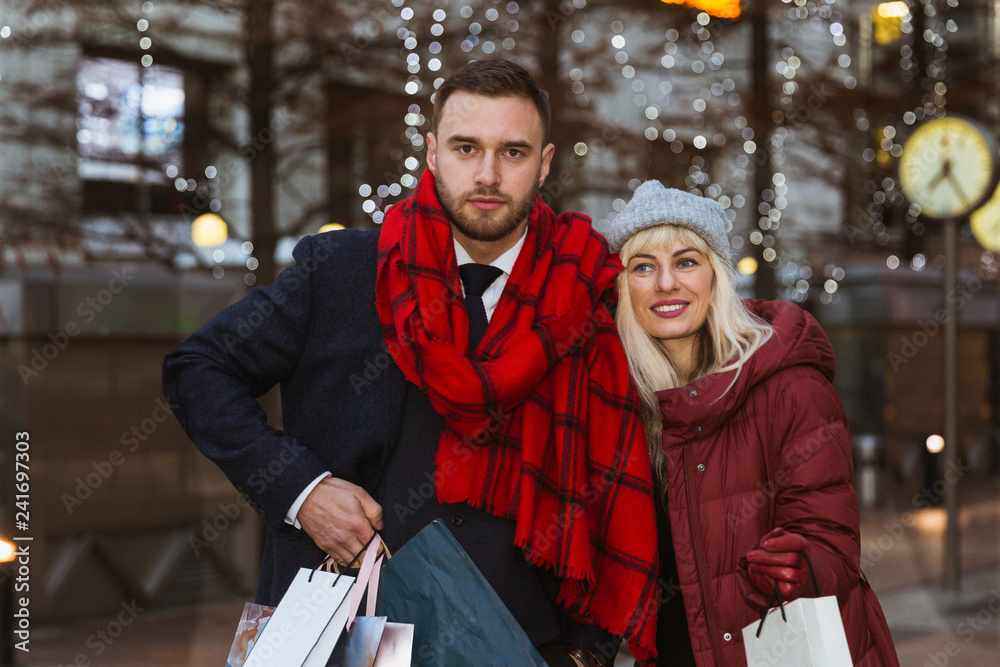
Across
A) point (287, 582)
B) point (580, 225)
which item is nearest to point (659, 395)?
point (580, 225)

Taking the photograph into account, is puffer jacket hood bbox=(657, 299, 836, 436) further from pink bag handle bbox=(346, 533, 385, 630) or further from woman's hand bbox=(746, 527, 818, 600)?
pink bag handle bbox=(346, 533, 385, 630)

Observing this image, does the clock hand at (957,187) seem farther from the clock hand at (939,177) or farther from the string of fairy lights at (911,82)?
the string of fairy lights at (911,82)

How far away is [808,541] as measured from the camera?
234 centimetres

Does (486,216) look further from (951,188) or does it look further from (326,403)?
(951,188)

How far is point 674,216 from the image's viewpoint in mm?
2742

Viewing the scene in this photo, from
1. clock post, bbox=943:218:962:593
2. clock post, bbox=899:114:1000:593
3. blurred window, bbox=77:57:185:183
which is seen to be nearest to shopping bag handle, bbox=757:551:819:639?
blurred window, bbox=77:57:185:183

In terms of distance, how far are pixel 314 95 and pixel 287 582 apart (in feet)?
16.4

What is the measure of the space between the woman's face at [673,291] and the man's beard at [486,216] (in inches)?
17.3

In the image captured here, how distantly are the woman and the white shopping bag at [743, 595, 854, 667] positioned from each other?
69mm

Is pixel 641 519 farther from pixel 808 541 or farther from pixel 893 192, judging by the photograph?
pixel 893 192

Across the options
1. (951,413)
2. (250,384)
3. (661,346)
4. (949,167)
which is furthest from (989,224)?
(250,384)

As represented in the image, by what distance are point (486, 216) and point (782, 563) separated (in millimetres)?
1081

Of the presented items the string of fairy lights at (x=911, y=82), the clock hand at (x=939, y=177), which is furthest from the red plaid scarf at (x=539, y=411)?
the string of fairy lights at (x=911, y=82)

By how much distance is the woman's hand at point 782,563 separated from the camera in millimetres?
2217
